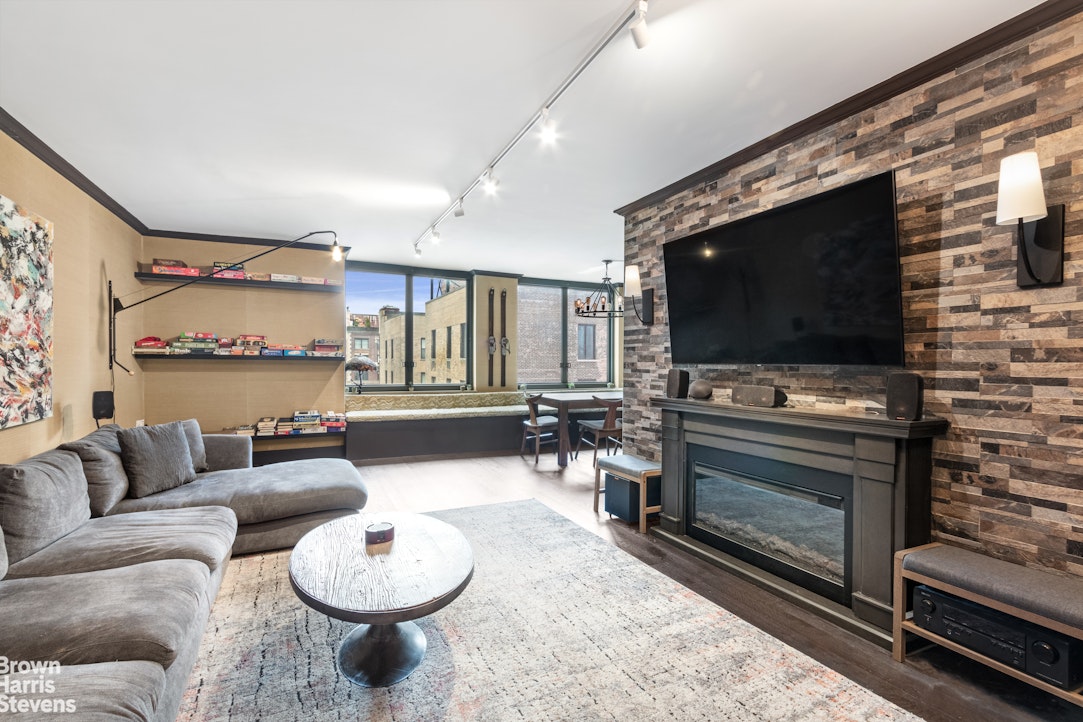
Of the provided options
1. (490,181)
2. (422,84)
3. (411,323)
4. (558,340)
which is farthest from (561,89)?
(558,340)

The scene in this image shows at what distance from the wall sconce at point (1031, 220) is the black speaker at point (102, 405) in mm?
5794

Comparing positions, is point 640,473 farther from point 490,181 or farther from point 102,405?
point 102,405

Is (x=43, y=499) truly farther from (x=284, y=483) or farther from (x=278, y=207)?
(x=278, y=207)

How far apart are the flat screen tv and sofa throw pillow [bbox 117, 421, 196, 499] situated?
3.62 m

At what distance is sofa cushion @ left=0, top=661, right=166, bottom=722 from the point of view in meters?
1.24

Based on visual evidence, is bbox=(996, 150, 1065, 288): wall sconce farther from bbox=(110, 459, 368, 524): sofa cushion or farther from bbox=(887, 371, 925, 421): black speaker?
bbox=(110, 459, 368, 524): sofa cushion

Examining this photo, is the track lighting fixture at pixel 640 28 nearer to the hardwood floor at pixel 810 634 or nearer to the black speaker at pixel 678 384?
the black speaker at pixel 678 384

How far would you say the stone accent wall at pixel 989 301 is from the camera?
1888 mm

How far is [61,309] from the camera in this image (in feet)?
11.1

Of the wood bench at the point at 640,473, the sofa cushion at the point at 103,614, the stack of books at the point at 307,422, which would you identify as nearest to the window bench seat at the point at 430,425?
the stack of books at the point at 307,422

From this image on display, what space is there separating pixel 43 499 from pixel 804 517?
3838 millimetres

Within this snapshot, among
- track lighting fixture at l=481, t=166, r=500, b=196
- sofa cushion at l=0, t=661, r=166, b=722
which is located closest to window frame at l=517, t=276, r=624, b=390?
track lighting fixture at l=481, t=166, r=500, b=196

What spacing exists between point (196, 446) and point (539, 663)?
3.11m

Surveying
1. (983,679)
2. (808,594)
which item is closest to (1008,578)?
(983,679)
